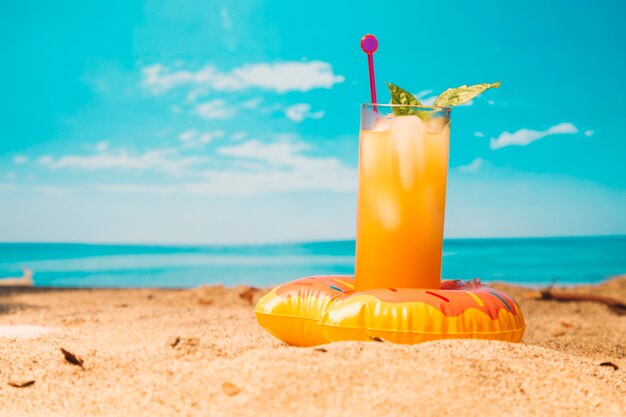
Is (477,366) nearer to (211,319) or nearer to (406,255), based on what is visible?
(406,255)

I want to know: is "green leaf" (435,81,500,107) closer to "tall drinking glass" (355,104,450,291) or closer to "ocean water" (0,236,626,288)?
"tall drinking glass" (355,104,450,291)

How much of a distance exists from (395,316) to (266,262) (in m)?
12.6

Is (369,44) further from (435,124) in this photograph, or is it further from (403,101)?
(435,124)

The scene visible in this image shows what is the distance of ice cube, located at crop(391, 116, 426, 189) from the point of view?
267cm

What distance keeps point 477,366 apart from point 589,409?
34 cm

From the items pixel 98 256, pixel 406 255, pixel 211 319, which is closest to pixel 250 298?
pixel 211 319

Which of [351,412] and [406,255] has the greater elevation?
[406,255]

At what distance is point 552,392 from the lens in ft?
6.39

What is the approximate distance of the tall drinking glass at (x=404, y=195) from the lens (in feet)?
8.82

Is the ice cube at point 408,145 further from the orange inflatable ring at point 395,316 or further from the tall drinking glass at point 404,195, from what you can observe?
the orange inflatable ring at point 395,316

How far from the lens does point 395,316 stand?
2.48 metres

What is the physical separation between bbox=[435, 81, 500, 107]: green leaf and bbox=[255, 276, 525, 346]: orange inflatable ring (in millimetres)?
820

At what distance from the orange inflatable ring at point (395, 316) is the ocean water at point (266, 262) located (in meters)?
6.61

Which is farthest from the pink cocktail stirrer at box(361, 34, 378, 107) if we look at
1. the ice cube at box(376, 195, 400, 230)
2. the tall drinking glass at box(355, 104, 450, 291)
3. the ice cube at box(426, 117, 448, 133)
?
the ice cube at box(376, 195, 400, 230)
